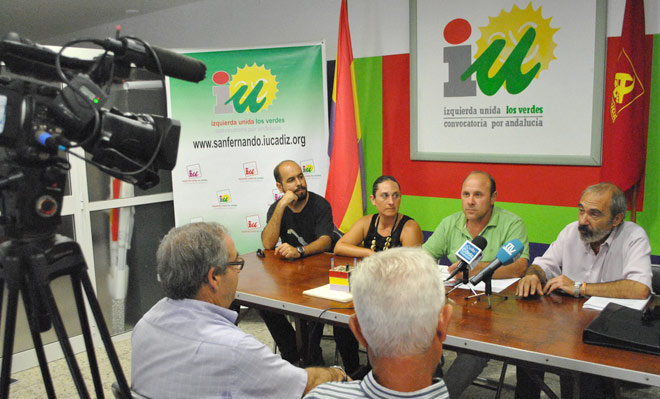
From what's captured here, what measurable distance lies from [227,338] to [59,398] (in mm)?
2409

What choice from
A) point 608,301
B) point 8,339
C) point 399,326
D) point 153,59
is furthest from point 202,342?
point 608,301

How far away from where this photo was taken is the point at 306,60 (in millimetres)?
4438

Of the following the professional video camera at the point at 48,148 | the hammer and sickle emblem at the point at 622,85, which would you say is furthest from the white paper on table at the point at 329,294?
the hammer and sickle emblem at the point at 622,85

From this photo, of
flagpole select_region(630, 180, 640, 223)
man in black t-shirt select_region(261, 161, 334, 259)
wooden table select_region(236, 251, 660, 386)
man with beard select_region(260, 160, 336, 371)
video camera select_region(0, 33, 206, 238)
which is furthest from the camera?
man in black t-shirt select_region(261, 161, 334, 259)

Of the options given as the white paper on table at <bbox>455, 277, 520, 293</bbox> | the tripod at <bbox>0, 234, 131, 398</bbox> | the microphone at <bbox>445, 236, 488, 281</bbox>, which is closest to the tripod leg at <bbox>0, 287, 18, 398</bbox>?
the tripod at <bbox>0, 234, 131, 398</bbox>

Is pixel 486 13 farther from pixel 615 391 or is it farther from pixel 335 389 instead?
pixel 335 389

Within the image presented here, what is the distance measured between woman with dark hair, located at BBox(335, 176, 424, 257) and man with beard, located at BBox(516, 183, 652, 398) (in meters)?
0.76

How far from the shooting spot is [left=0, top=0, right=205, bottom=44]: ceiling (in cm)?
560

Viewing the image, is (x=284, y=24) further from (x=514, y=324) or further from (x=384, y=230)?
(x=514, y=324)

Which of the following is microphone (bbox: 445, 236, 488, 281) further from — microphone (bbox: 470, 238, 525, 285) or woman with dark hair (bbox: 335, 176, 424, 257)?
woman with dark hair (bbox: 335, 176, 424, 257)

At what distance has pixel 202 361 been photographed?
1496 millimetres

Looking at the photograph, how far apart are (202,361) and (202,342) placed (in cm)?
5

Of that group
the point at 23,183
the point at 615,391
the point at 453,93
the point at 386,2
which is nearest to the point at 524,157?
the point at 453,93

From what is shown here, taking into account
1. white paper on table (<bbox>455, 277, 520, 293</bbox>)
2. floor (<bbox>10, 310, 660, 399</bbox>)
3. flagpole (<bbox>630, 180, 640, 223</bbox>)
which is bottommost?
floor (<bbox>10, 310, 660, 399</bbox>)
